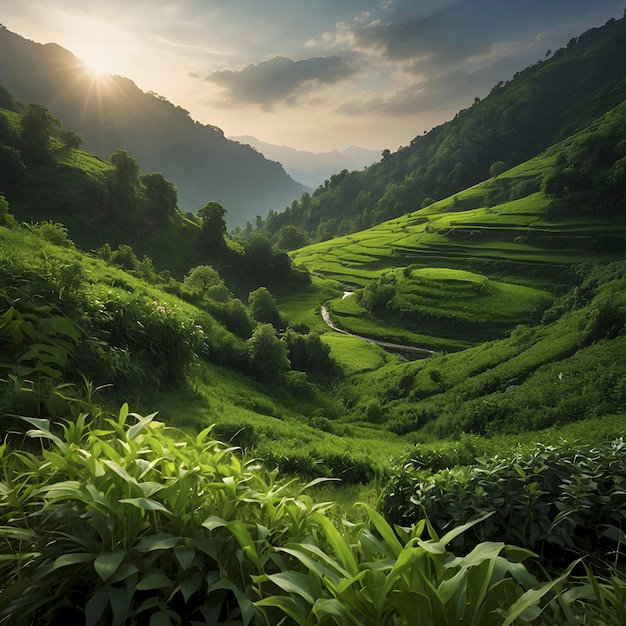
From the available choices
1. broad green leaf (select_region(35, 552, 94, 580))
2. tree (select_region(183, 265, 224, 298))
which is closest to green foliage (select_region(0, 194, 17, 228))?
broad green leaf (select_region(35, 552, 94, 580))

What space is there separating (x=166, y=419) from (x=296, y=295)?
6874cm

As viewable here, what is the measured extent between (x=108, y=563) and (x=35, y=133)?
7923 centimetres

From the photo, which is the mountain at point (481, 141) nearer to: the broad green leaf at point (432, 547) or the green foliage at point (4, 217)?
the green foliage at point (4, 217)

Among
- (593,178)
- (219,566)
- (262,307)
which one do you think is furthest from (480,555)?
(593,178)

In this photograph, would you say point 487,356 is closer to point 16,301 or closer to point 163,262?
point 16,301

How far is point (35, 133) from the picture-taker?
201ft

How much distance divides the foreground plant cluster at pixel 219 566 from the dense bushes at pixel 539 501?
1195 millimetres

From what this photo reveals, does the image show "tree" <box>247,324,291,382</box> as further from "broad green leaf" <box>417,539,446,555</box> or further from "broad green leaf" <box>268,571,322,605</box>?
"broad green leaf" <box>417,539,446,555</box>

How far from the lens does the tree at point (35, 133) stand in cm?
6053

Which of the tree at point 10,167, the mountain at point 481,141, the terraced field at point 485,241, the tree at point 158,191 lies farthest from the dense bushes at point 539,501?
the mountain at point 481,141

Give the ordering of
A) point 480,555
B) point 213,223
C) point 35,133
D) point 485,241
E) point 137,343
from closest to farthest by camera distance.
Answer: point 480,555, point 137,343, point 35,133, point 485,241, point 213,223

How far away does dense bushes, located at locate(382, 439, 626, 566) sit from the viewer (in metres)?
3.41

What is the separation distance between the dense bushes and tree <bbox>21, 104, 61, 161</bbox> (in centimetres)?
7781

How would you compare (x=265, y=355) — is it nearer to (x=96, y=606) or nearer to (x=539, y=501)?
(x=539, y=501)
